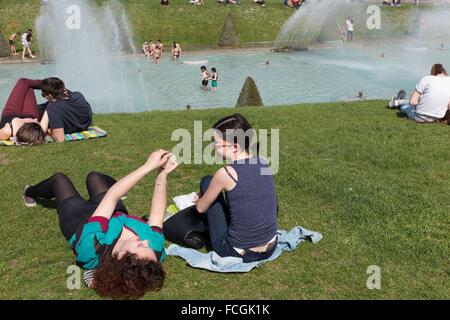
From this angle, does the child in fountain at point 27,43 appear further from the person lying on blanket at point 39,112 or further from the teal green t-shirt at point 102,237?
the teal green t-shirt at point 102,237

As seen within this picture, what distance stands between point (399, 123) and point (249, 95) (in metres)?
5.72

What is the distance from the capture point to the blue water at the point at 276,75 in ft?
62.2

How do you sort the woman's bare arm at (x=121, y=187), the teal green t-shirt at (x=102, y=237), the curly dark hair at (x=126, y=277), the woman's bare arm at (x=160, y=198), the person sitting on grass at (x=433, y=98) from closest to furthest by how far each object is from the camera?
the curly dark hair at (x=126, y=277) < the teal green t-shirt at (x=102, y=237) < the woman's bare arm at (x=121, y=187) < the woman's bare arm at (x=160, y=198) < the person sitting on grass at (x=433, y=98)

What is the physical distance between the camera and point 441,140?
9664mm

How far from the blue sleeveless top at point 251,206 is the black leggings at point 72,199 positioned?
131cm

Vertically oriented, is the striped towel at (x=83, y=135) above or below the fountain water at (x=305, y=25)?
below

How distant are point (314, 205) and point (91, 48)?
21894 mm

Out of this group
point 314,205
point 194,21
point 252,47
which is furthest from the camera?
point 194,21

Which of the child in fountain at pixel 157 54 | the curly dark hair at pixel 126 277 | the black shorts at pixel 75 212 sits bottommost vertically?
the curly dark hair at pixel 126 277

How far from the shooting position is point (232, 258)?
204 inches

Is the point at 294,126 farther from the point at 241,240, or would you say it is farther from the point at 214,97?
the point at 214,97

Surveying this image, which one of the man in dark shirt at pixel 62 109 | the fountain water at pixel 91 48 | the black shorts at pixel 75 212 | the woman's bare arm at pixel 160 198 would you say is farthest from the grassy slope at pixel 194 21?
the woman's bare arm at pixel 160 198

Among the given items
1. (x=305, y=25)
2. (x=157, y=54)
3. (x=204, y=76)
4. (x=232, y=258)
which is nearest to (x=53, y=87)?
(x=232, y=258)

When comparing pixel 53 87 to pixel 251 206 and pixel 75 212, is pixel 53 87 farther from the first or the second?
pixel 251 206
